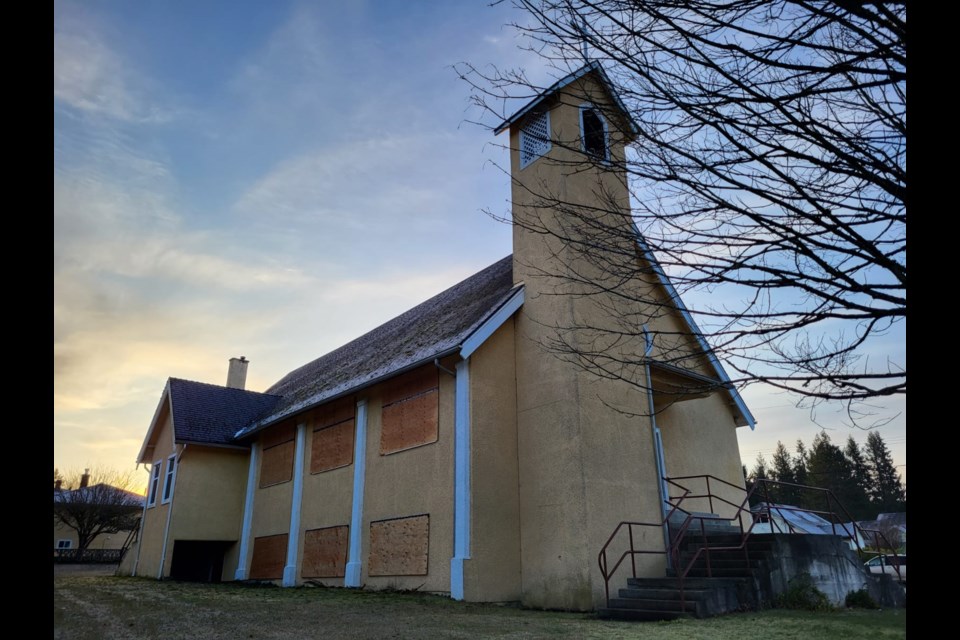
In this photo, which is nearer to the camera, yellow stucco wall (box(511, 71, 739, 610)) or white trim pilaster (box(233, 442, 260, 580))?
yellow stucco wall (box(511, 71, 739, 610))

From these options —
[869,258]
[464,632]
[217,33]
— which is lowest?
[464,632]

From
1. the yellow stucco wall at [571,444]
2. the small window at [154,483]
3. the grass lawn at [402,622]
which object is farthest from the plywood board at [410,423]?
the small window at [154,483]

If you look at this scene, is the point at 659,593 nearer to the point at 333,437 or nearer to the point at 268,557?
the point at 333,437

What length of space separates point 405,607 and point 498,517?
9.14 feet

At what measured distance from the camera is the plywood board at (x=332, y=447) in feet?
50.9

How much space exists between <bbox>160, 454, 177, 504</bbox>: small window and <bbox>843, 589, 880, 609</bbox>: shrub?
19.0m

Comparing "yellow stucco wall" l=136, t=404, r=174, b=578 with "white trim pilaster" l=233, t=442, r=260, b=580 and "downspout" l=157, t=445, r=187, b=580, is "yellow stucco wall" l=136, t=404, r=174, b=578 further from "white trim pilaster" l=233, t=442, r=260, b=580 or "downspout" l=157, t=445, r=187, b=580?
"white trim pilaster" l=233, t=442, r=260, b=580

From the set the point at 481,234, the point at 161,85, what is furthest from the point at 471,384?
the point at 161,85

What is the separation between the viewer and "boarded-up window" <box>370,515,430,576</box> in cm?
1232

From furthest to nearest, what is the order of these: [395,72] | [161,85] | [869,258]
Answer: [395,72]
[161,85]
[869,258]

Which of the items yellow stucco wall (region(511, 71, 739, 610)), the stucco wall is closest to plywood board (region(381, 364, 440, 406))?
yellow stucco wall (region(511, 71, 739, 610))

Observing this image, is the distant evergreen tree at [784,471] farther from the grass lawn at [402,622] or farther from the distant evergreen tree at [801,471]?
the grass lawn at [402,622]
